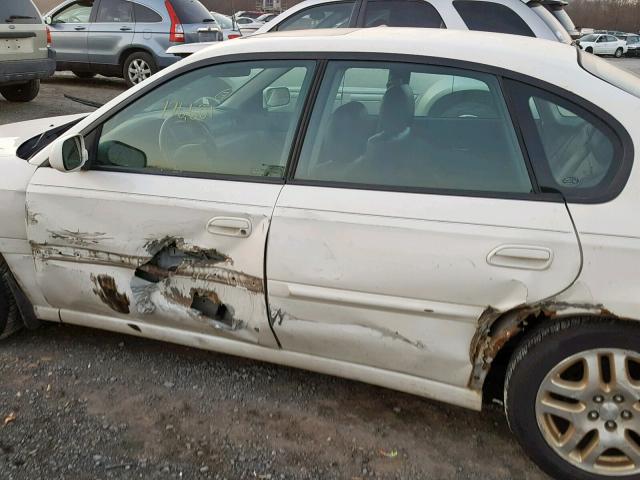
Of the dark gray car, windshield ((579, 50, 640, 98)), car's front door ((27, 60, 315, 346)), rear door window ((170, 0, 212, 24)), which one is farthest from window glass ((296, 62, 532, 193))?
rear door window ((170, 0, 212, 24))

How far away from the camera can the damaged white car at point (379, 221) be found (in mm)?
2158

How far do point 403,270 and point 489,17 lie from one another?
438 cm

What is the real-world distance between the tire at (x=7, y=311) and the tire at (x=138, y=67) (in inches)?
313

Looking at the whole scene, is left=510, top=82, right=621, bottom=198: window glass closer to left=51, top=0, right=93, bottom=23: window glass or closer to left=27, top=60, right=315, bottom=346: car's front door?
left=27, top=60, right=315, bottom=346: car's front door

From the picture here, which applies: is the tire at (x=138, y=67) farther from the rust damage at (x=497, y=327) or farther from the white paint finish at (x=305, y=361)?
the rust damage at (x=497, y=327)

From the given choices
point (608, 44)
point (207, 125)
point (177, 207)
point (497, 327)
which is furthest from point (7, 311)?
point (608, 44)

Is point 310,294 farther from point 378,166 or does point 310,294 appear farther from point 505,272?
point 505,272

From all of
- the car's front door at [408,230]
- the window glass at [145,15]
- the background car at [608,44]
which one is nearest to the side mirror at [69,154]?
the car's front door at [408,230]

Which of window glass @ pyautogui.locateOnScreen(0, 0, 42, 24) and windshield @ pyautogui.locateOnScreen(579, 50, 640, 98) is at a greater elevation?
windshield @ pyautogui.locateOnScreen(579, 50, 640, 98)

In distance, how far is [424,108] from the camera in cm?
270

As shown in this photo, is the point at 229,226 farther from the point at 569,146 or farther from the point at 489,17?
the point at 489,17

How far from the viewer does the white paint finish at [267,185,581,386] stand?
7.06 ft

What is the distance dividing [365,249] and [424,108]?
0.78m

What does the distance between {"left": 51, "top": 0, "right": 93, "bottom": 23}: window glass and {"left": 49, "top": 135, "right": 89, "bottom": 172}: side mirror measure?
30.7ft
